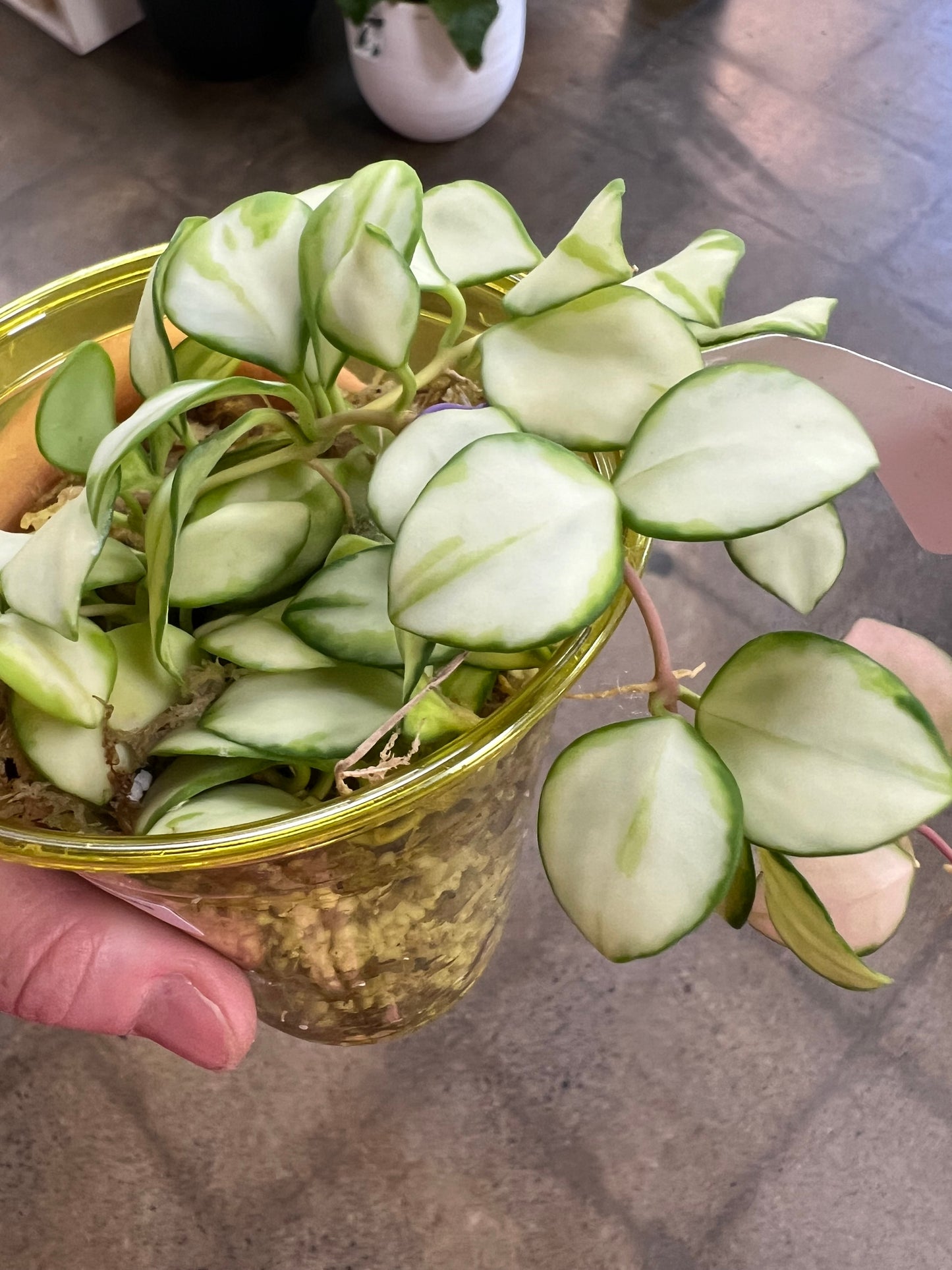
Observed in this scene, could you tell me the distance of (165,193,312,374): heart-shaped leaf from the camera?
9.5 inches

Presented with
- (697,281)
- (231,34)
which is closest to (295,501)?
(697,281)

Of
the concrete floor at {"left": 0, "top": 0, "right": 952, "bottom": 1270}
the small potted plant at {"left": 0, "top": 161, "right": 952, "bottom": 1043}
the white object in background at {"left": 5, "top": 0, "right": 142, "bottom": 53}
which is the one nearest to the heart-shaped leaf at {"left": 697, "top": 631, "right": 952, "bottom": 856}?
the small potted plant at {"left": 0, "top": 161, "right": 952, "bottom": 1043}

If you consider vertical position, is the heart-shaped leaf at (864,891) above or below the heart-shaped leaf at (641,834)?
below

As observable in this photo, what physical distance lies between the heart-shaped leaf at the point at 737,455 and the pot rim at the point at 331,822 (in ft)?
0.15

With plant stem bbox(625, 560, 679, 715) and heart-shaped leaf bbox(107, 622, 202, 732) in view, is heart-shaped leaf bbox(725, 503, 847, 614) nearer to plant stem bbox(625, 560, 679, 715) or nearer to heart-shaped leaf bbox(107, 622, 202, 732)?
plant stem bbox(625, 560, 679, 715)

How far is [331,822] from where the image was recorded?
0.24 meters

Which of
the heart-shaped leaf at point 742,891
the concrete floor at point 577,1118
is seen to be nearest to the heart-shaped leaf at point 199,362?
the heart-shaped leaf at point 742,891

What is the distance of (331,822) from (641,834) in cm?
7

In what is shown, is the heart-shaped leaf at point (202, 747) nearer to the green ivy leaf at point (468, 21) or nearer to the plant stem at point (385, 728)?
the plant stem at point (385, 728)

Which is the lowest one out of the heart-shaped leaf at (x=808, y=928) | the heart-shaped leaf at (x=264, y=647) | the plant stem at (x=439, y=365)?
the heart-shaped leaf at (x=808, y=928)

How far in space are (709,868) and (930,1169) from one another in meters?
0.49

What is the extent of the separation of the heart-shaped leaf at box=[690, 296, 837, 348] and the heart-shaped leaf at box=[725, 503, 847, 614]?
1.8 inches

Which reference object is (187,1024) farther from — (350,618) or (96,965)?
(350,618)

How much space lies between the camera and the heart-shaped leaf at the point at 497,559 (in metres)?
0.19
